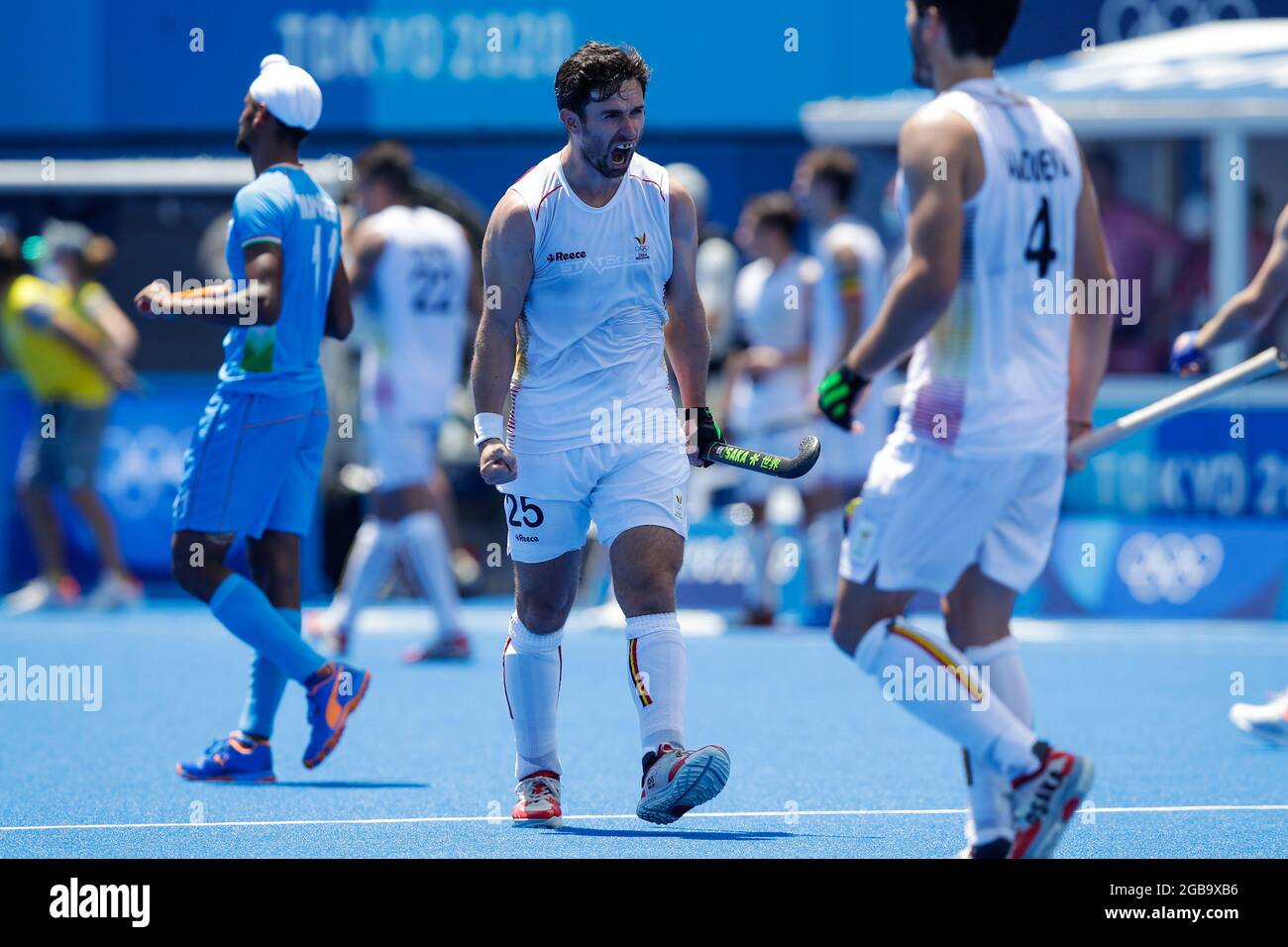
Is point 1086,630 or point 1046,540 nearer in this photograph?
point 1046,540

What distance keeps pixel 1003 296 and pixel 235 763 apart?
328cm

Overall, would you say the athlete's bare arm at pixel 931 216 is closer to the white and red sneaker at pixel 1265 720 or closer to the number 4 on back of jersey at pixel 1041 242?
the number 4 on back of jersey at pixel 1041 242

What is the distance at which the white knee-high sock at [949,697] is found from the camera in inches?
198

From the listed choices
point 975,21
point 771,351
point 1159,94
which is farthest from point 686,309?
point 1159,94

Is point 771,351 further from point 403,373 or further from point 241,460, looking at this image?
point 241,460

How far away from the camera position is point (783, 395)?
43.1 ft

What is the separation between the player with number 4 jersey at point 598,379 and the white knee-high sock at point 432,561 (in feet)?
15.5

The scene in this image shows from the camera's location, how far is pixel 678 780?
18.1ft

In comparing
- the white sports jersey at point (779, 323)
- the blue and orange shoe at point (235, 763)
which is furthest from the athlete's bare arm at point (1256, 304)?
the white sports jersey at point (779, 323)
